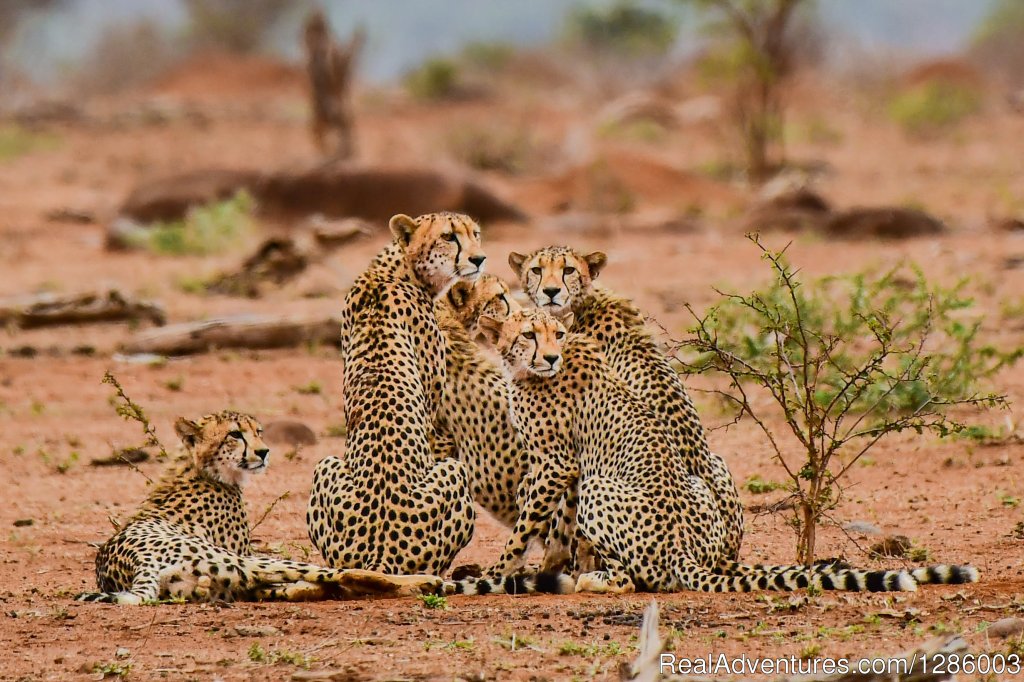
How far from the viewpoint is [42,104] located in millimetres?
30938

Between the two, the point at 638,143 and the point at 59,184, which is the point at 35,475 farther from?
the point at 638,143

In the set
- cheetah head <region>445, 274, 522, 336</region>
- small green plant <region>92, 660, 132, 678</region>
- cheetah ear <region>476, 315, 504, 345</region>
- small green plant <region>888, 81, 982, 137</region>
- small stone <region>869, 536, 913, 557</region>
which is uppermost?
small green plant <region>888, 81, 982, 137</region>

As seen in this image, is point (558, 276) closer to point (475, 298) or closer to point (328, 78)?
point (475, 298)

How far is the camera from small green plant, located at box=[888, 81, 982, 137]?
97.3ft

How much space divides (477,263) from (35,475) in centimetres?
329

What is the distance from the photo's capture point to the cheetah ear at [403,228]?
650 centimetres

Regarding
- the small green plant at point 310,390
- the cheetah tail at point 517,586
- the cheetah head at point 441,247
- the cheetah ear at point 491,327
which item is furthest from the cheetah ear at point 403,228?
the small green plant at point 310,390

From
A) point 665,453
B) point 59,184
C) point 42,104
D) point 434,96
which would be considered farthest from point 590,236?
point 434,96

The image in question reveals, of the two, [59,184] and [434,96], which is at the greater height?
[434,96]

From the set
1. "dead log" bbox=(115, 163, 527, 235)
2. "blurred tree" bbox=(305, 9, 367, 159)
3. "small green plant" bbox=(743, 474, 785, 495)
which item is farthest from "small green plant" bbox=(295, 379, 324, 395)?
"blurred tree" bbox=(305, 9, 367, 159)

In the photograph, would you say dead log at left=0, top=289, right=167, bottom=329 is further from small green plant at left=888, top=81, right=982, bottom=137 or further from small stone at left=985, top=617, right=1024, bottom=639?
small green plant at left=888, top=81, right=982, bottom=137

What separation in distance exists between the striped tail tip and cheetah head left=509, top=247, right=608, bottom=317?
191cm

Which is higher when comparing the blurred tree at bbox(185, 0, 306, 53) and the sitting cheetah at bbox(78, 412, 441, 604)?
the blurred tree at bbox(185, 0, 306, 53)

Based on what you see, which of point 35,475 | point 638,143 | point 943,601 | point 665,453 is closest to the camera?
point 943,601
